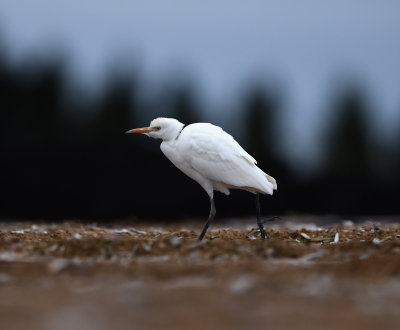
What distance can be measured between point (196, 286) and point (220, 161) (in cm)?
391

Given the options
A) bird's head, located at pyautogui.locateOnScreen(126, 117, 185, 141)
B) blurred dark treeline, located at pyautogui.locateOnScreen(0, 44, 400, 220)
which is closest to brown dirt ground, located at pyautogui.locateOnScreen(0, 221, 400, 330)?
bird's head, located at pyautogui.locateOnScreen(126, 117, 185, 141)

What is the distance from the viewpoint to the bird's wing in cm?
908

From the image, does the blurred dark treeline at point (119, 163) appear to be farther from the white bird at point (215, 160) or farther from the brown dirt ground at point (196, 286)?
the brown dirt ground at point (196, 286)

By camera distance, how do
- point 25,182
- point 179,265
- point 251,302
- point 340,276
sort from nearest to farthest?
point 251,302 < point 340,276 < point 179,265 < point 25,182

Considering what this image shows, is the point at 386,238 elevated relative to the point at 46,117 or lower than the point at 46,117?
lower

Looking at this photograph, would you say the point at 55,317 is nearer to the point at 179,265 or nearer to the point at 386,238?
the point at 179,265

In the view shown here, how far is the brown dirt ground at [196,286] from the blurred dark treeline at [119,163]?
1842 cm

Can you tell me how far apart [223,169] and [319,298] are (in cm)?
435

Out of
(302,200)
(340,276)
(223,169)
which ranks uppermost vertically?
(223,169)

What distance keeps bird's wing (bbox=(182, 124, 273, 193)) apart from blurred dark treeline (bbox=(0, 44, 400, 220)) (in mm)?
16625

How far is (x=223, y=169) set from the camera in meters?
9.12

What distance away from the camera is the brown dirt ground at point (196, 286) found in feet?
13.9

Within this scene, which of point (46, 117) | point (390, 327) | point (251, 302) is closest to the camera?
point (390, 327)

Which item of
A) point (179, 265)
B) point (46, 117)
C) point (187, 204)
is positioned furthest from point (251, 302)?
point (46, 117)
